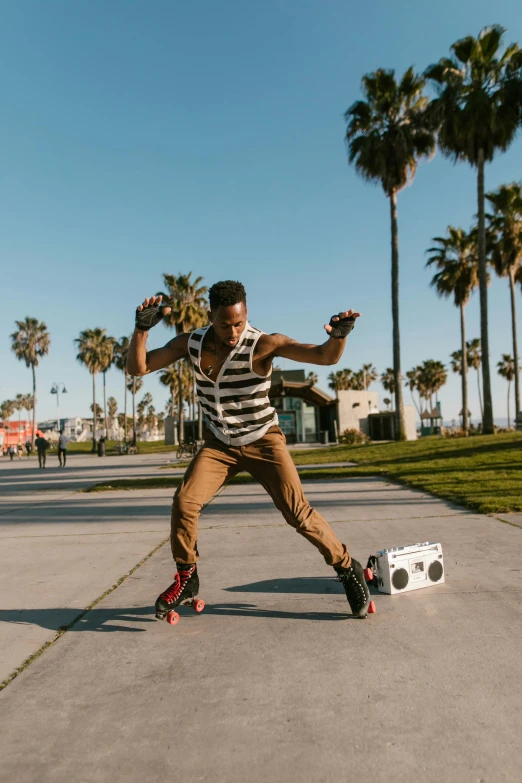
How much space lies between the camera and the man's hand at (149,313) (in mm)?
3674

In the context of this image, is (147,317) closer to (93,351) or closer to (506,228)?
(506,228)

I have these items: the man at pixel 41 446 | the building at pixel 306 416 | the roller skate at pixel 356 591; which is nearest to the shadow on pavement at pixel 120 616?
the roller skate at pixel 356 591

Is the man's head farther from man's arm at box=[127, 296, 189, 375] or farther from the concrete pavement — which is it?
the concrete pavement

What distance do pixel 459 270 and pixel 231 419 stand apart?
130ft

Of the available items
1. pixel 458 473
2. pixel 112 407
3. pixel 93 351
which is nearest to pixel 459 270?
pixel 458 473

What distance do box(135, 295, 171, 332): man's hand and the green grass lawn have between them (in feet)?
17.9

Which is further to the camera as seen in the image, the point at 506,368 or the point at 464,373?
the point at 506,368

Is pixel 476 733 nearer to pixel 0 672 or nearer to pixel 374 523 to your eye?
pixel 0 672

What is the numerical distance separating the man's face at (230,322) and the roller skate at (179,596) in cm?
136

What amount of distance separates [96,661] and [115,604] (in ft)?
3.69

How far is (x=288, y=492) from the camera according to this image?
3830 millimetres

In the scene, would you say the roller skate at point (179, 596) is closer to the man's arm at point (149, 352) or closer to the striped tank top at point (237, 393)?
the striped tank top at point (237, 393)

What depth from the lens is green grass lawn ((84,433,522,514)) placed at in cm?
905

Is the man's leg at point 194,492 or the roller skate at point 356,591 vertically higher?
the man's leg at point 194,492
